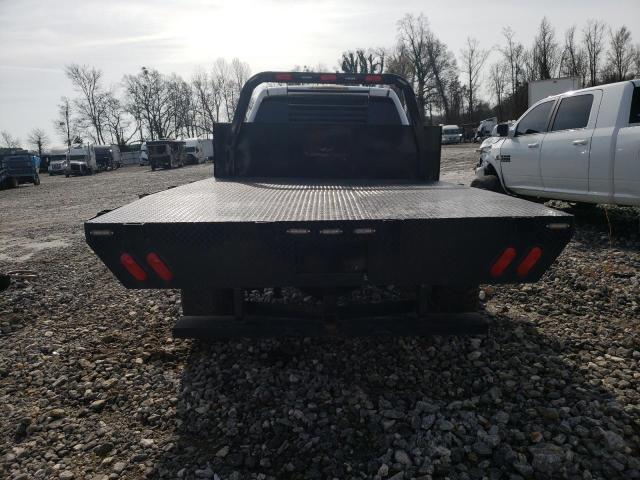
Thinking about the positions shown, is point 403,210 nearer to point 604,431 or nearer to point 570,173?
point 604,431

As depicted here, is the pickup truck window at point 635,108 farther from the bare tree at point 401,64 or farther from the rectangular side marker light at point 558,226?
the bare tree at point 401,64

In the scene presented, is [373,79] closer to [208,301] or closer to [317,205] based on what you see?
[317,205]

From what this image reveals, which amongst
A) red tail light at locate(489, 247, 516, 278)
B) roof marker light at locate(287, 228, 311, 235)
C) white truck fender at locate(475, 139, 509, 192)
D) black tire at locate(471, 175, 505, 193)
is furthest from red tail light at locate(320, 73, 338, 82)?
white truck fender at locate(475, 139, 509, 192)

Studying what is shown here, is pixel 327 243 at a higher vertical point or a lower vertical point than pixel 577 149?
lower

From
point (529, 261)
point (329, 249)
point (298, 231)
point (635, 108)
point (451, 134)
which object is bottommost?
point (529, 261)

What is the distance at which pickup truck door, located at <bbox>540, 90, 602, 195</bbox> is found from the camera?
6.34 metres

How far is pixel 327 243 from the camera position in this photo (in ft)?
7.36

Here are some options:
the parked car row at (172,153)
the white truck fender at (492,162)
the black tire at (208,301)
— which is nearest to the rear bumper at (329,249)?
the black tire at (208,301)

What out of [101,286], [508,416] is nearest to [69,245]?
[101,286]

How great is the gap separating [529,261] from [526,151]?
235 inches

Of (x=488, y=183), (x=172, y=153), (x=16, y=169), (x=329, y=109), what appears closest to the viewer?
(x=329, y=109)

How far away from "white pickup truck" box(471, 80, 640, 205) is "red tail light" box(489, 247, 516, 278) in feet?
14.7

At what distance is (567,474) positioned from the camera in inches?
82.0

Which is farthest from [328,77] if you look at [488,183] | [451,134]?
[451,134]
